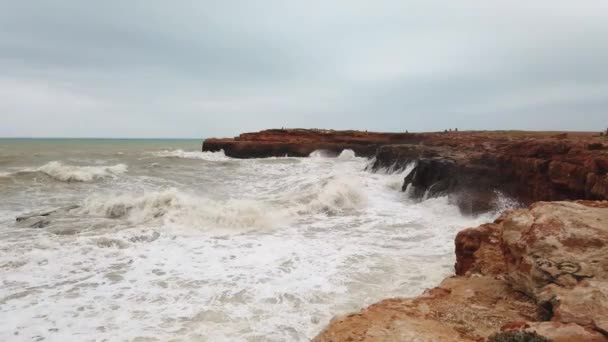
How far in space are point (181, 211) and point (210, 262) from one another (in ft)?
13.5

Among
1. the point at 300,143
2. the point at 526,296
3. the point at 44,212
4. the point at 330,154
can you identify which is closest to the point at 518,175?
the point at 526,296

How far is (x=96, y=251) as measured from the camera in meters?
8.02

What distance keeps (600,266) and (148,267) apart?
6.56 metres

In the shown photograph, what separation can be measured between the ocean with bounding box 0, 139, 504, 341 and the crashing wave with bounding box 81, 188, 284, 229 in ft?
0.12

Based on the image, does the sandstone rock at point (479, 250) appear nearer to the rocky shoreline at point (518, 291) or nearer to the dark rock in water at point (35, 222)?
the rocky shoreline at point (518, 291)

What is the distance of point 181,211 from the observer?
11203 millimetres

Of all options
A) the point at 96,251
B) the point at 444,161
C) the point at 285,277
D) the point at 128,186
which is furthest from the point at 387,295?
the point at 128,186

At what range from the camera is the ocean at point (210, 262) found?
16.9 ft

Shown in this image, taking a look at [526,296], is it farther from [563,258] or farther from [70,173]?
[70,173]

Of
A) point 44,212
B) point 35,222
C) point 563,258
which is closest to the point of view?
point 563,258

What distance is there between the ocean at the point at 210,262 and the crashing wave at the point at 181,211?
4 centimetres

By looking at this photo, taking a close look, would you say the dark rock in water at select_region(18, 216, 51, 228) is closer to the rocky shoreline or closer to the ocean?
the ocean

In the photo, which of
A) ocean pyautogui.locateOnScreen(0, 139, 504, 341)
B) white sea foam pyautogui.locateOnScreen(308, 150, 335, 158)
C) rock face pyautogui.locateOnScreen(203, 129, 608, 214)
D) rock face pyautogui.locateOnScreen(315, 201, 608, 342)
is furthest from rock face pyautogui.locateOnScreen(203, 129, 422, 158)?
rock face pyautogui.locateOnScreen(315, 201, 608, 342)

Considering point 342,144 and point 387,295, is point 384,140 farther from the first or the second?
point 387,295
